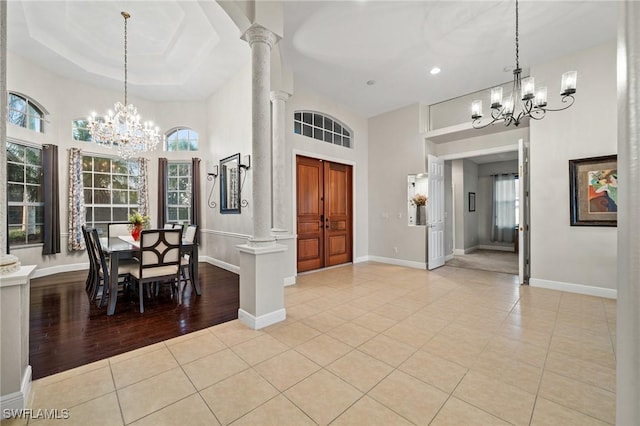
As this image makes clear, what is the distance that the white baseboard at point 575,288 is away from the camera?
3.76 metres

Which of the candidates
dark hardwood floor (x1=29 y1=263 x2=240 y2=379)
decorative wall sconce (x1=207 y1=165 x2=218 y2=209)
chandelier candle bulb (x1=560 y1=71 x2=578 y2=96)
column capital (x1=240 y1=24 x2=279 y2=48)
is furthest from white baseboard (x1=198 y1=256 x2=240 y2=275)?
chandelier candle bulb (x1=560 y1=71 x2=578 y2=96)

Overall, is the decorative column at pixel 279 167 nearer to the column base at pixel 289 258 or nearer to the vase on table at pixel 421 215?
the column base at pixel 289 258

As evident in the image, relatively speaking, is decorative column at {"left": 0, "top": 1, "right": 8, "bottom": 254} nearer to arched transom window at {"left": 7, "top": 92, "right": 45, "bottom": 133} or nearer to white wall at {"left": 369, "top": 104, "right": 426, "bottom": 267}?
arched transom window at {"left": 7, "top": 92, "right": 45, "bottom": 133}

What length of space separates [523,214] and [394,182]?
249 centimetres

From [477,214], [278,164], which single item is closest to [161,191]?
[278,164]

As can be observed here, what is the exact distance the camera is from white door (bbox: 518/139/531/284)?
445cm

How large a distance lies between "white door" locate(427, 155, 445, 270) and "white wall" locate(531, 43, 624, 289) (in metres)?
1.68

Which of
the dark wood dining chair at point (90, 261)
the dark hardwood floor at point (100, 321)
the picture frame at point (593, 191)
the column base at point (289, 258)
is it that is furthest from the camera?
the column base at point (289, 258)

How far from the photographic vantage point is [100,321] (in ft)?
9.74

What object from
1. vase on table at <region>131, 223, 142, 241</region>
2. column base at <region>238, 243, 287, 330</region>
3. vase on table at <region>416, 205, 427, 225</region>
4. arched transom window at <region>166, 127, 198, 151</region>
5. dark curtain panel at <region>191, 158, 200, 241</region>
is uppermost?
arched transom window at <region>166, 127, 198, 151</region>

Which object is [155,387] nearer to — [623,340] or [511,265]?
[623,340]

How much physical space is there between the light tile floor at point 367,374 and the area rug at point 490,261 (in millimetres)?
2441

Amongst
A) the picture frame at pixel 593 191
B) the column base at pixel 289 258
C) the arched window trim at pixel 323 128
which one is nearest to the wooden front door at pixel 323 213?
the arched window trim at pixel 323 128

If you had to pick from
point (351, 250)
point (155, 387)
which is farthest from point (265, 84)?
point (351, 250)
